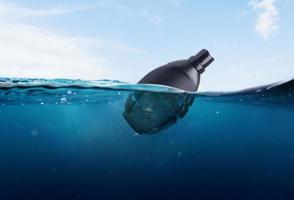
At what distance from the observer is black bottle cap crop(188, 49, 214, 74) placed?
312 centimetres

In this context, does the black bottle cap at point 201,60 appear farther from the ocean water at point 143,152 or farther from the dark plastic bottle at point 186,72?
the ocean water at point 143,152

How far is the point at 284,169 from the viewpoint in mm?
20172

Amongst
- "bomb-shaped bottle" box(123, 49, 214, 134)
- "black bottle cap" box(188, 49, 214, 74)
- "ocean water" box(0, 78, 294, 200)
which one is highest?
"black bottle cap" box(188, 49, 214, 74)

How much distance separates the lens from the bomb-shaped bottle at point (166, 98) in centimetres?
313

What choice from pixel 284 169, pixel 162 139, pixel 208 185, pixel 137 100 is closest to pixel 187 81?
pixel 137 100

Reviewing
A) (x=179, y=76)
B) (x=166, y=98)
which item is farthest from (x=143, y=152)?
(x=179, y=76)

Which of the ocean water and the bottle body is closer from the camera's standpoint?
the bottle body

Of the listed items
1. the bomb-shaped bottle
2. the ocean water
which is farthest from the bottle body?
the ocean water

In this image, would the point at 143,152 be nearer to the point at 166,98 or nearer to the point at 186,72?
the point at 166,98

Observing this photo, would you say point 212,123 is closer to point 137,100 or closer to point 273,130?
point 273,130

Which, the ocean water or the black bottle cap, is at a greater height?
the black bottle cap

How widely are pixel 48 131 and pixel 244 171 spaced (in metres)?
12.1

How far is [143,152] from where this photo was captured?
15078 millimetres

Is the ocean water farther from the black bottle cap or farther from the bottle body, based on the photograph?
the black bottle cap
